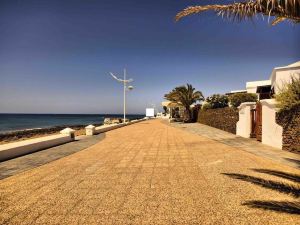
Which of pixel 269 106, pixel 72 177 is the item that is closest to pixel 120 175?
pixel 72 177

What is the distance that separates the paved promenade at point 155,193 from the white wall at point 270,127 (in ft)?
11.6

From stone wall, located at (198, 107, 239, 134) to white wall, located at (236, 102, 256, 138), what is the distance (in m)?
1.57

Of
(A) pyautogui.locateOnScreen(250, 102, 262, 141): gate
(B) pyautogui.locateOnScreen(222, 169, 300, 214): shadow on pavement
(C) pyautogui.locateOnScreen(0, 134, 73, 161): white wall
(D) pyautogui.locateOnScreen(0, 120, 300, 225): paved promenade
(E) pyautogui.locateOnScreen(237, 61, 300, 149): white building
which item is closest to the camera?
(D) pyautogui.locateOnScreen(0, 120, 300, 225): paved promenade

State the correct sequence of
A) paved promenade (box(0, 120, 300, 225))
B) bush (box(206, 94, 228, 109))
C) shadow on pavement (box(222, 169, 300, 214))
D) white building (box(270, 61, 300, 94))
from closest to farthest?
paved promenade (box(0, 120, 300, 225)) < shadow on pavement (box(222, 169, 300, 214)) < white building (box(270, 61, 300, 94)) < bush (box(206, 94, 228, 109))

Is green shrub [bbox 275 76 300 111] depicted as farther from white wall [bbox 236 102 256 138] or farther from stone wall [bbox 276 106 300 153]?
white wall [bbox 236 102 256 138]

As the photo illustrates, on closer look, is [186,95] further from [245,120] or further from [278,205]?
[278,205]

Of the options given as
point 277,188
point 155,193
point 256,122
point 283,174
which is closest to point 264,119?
point 256,122

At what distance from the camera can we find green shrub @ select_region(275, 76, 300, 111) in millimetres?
11266

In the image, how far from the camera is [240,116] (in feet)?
59.2

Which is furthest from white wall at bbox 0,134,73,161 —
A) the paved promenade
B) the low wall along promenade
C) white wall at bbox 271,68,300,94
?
white wall at bbox 271,68,300,94

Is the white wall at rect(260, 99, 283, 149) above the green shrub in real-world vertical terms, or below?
below

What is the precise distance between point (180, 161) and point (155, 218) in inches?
204

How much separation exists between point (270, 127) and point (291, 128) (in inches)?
Answer: 71.2

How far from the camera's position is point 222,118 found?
23.3 m
